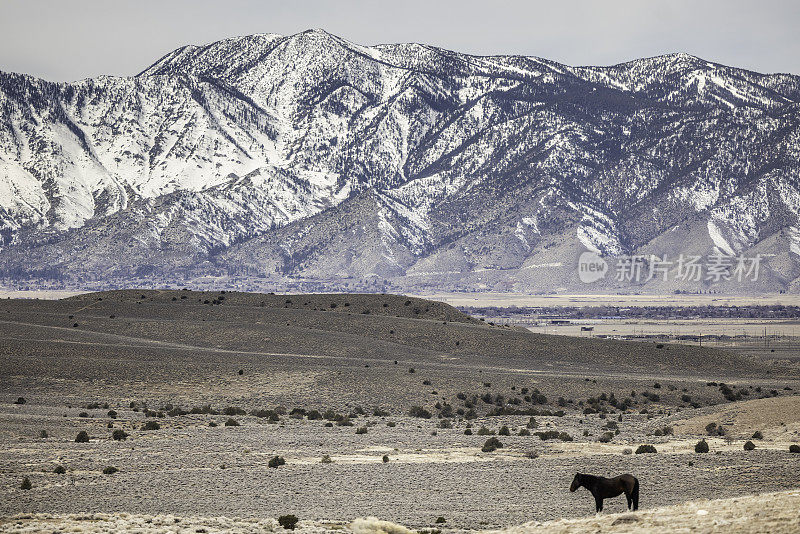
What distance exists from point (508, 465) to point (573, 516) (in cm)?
807

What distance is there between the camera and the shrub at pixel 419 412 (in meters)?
48.7

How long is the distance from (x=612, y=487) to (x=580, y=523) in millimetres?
2802

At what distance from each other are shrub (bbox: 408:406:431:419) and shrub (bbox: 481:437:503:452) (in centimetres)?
1291

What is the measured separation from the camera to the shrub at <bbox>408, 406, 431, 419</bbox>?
48.7 metres

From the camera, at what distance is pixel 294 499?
2569 cm

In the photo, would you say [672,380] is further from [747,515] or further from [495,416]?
[747,515]

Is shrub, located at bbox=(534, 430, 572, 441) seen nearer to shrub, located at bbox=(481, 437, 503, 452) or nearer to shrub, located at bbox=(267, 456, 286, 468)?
shrub, located at bbox=(481, 437, 503, 452)

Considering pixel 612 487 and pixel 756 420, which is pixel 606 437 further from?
pixel 612 487

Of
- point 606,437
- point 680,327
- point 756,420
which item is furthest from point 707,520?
point 680,327

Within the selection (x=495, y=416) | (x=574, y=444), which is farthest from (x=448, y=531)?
(x=495, y=416)

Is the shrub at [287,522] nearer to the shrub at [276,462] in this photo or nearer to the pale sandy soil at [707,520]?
the pale sandy soil at [707,520]

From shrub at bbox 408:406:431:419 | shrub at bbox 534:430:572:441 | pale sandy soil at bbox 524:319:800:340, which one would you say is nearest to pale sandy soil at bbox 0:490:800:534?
shrub at bbox 534:430:572:441

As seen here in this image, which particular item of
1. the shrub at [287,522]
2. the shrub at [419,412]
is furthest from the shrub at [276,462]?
the shrub at [419,412]

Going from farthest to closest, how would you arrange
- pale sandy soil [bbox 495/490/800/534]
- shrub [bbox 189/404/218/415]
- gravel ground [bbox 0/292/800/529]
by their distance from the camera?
1. shrub [bbox 189/404/218/415]
2. gravel ground [bbox 0/292/800/529]
3. pale sandy soil [bbox 495/490/800/534]
